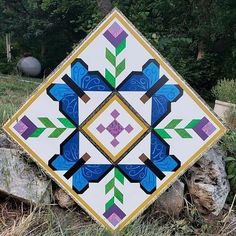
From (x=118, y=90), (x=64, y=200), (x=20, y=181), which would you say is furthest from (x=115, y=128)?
(x=20, y=181)

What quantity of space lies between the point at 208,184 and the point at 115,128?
28.8 inches

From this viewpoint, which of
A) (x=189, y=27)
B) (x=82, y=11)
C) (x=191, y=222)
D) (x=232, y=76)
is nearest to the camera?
(x=191, y=222)

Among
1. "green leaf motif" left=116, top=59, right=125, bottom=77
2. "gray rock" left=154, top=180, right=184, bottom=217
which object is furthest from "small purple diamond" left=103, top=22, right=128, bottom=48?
"gray rock" left=154, top=180, right=184, bottom=217

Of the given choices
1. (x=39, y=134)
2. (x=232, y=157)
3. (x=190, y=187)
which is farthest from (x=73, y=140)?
(x=232, y=157)

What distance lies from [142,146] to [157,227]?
0.50 m

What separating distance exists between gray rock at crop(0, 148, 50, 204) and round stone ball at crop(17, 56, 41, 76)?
12.1 metres

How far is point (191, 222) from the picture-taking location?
2947 millimetres

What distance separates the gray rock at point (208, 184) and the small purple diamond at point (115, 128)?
63 centimetres

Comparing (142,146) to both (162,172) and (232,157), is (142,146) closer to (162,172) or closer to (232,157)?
(162,172)

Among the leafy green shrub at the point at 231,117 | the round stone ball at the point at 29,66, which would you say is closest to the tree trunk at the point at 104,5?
the round stone ball at the point at 29,66

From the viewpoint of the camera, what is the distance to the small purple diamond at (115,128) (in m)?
2.78

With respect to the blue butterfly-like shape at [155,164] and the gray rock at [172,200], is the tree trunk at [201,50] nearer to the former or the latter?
the gray rock at [172,200]

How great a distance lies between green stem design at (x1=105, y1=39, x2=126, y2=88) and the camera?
9.07 feet

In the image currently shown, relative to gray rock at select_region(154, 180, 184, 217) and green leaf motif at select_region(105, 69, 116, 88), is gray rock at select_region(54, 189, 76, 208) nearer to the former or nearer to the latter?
gray rock at select_region(154, 180, 184, 217)
